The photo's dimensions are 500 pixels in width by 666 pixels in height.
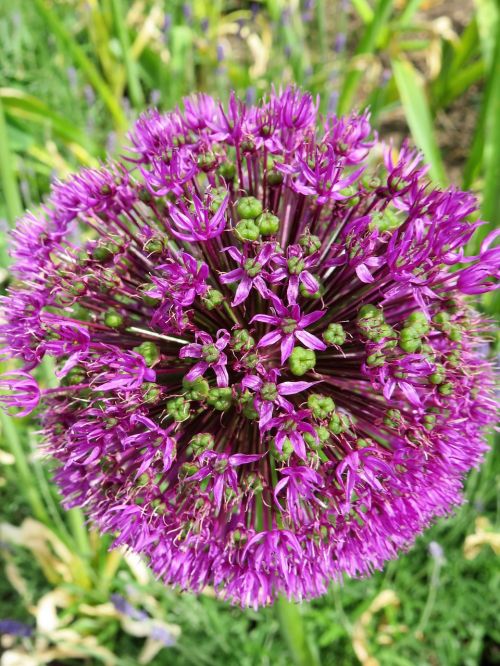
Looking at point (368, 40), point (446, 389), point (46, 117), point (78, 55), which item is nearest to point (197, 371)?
point (446, 389)

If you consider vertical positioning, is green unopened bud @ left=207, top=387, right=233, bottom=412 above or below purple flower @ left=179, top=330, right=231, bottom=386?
below

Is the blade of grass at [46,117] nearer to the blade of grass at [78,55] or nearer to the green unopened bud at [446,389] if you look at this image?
the blade of grass at [78,55]

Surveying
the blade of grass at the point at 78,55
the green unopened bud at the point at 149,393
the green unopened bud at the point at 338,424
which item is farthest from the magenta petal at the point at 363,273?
the blade of grass at the point at 78,55

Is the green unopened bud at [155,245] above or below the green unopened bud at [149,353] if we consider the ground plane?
above

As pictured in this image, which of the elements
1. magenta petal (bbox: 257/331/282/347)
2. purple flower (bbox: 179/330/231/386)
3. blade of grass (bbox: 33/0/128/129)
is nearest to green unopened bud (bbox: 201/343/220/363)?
purple flower (bbox: 179/330/231/386)

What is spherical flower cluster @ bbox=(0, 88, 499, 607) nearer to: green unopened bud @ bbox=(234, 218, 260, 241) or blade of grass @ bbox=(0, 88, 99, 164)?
green unopened bud @ bbox=(234, 218, 260, 241)

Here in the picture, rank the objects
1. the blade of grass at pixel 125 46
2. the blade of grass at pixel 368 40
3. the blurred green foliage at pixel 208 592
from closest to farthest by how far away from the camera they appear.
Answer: the blurred green foliage at pixel 208 592
the blade of grass at pixel 368 40
the blade of grass at pixel 125 46

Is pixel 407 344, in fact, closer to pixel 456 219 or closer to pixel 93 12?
pixel 456 219
